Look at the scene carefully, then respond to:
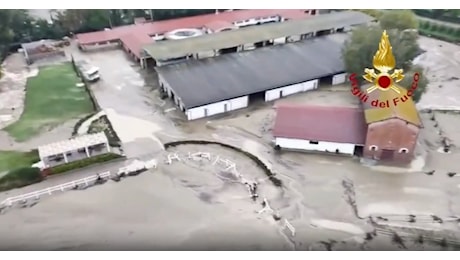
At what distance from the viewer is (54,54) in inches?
789

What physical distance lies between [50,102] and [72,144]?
4.19 m

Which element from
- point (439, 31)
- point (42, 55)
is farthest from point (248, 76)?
point (439, 31)

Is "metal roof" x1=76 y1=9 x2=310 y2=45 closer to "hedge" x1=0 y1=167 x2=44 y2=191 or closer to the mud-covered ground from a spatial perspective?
the mud-covered ground

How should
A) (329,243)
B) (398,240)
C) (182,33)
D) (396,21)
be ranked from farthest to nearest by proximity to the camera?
(182,33) → (396,21) → (398,240) → (329,243)

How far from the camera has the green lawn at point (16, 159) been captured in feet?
41.0

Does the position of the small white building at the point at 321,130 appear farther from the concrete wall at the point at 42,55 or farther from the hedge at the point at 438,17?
the hedge at the point at 438,17

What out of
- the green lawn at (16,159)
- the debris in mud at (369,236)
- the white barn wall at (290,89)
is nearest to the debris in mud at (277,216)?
the debris in mud at (369,236)

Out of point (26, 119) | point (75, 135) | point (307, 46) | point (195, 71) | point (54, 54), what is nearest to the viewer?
point (75, 135)

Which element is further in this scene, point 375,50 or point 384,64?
point 375,50

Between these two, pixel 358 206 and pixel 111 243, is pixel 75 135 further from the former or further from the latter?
pixel 358 206

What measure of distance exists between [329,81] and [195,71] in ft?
17.8

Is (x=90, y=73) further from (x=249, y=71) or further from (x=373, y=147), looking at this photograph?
(x=373, y=147)

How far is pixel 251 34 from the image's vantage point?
19672 mm

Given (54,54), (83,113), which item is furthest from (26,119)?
(54,54)
